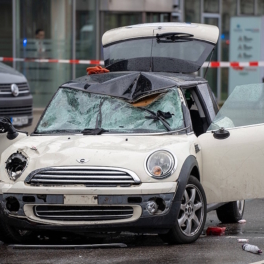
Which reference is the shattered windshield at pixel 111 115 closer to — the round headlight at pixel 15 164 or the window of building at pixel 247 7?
the round headlight at pixel 15 164

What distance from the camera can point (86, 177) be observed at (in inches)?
294

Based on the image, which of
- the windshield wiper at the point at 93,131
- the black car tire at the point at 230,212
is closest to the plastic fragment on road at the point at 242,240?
the black car tire at the point at 230,212

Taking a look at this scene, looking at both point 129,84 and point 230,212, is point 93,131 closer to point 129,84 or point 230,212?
point 129,84

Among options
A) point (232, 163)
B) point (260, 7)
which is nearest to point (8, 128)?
point (232, 163)

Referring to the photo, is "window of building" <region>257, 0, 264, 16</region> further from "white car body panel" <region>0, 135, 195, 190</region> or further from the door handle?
"white car body panel" <region>0, 135, 195, 190</region>

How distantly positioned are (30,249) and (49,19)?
15.5 m

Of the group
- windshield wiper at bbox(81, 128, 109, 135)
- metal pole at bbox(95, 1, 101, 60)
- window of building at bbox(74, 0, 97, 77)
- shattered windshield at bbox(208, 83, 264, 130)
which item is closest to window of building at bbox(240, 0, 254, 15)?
metal pole at bbox(95, 1, 101, 60)

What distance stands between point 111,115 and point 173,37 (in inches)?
87.0

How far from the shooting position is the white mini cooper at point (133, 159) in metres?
7.49

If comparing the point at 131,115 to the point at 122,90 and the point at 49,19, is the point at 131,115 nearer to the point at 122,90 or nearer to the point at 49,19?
the point at 122,90

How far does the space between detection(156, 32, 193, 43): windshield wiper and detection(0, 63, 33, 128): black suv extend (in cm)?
513

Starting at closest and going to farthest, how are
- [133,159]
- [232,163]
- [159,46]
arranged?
1. [133,159]
2. [232,163]
3. [159,46]

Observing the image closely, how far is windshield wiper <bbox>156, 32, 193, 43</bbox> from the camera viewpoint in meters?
10.4

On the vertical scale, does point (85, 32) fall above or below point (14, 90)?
above
